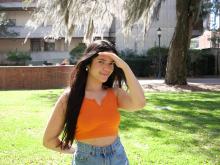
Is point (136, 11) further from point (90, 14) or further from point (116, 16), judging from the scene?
point (90, 14)

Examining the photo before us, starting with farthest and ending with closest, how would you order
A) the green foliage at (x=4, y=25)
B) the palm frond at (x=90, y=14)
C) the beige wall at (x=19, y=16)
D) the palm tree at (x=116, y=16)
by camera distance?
the beige wall at (x=19, y=16), the green foliage at (x=4, y=25), the palm tree at (x=116, y=16), the palm frond at (x=90, y=14)

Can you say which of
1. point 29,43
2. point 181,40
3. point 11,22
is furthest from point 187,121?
point 29,43

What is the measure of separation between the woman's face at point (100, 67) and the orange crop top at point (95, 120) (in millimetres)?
174

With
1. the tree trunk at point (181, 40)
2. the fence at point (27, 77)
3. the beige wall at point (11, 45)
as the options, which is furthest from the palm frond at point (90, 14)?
the beige wall at point (11, 45)

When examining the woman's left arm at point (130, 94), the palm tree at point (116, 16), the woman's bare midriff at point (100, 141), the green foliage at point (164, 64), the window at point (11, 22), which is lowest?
the green foliage at point (164, 64)

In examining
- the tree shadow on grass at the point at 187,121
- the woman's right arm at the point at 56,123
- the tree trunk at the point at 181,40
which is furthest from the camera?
the tree trunk at the point at 181,40

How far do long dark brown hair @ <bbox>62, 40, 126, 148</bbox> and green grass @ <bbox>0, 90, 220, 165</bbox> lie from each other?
3496 millimetres

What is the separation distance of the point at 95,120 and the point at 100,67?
14.5 inches

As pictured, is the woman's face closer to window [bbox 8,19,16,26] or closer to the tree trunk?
the tree trunk

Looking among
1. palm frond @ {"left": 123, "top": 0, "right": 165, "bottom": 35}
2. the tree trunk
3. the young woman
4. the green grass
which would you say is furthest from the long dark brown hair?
the tree trunk

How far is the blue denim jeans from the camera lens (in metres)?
3.07

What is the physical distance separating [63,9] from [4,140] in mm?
10946

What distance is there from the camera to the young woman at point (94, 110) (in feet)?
10.2

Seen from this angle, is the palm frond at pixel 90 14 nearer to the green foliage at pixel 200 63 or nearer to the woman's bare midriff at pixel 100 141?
the green foliage at pixel 200 63
